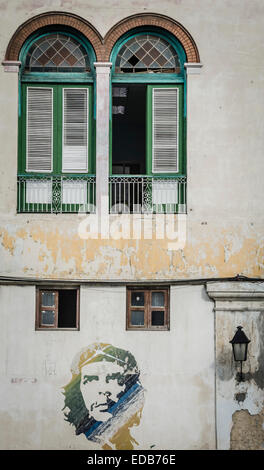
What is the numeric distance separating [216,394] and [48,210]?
4.61 meters

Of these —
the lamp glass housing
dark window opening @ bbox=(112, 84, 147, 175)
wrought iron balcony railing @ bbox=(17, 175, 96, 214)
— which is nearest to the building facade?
wrought iron balcony railing @ bbox=(17, 175, 96, 214)

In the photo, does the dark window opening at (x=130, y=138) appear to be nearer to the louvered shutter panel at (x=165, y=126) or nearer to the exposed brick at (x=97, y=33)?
the louvered shutter panel at (x=165, y=126)

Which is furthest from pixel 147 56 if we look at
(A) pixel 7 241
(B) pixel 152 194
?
(A) pixel 7 241

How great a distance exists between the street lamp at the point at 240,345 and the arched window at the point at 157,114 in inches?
102

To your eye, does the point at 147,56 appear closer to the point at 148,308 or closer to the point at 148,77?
the point at 148,77

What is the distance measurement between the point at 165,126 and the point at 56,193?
248 cm

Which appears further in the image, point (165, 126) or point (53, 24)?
point (165, 126)

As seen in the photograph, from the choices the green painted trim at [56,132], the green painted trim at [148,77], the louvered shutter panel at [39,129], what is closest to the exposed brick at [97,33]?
the green painted trim at [148,77]

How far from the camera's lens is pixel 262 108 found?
12531mm

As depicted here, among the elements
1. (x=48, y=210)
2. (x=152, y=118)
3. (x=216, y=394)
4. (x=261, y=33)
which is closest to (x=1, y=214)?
(x=48, y=210)

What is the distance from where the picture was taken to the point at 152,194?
42.1 feet

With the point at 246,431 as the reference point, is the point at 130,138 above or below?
above

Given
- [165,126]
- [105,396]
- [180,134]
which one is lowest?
[105,396]
